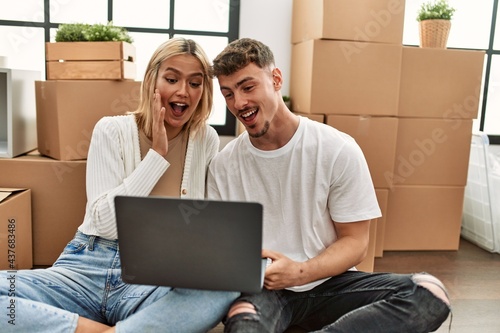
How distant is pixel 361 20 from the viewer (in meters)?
2.21

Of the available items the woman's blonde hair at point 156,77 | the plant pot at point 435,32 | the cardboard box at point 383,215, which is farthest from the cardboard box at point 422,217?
the woman's blonde hair at point 156,77

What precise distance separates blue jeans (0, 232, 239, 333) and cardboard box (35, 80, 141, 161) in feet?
1.96

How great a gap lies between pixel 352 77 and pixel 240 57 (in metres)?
1.04

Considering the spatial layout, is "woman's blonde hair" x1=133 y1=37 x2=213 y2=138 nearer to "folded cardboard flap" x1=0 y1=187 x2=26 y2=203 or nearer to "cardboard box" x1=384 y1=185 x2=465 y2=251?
"folded cardboard flap" x1=0 y1=187 x2=26 y2=203

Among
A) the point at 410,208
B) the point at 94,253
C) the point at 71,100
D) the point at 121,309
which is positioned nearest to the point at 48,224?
the point at 71,100

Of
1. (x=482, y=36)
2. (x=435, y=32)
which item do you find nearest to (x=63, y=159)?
(x=435, y=32)

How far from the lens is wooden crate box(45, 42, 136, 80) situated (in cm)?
192

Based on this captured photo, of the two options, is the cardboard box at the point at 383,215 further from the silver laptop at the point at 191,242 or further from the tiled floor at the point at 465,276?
the silver laptop at the point at 191,242

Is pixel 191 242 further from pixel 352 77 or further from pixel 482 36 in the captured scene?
pixel 482 36

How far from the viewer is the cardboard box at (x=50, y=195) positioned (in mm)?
1929

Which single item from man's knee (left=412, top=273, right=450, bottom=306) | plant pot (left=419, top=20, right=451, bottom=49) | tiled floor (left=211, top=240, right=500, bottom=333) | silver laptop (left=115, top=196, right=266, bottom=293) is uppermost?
plant pot (left=419, top=20, right=451, bottom=49)

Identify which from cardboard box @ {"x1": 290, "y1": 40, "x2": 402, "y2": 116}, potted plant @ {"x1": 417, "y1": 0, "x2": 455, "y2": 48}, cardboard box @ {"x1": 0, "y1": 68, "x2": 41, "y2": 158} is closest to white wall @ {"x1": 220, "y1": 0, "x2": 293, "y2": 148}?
cardboard box @ {"x1": 290, "y1": 40, "x2": 402, "y2": 116}

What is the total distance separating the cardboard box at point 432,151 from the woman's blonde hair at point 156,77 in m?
1.20

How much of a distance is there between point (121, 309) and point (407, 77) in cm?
172
